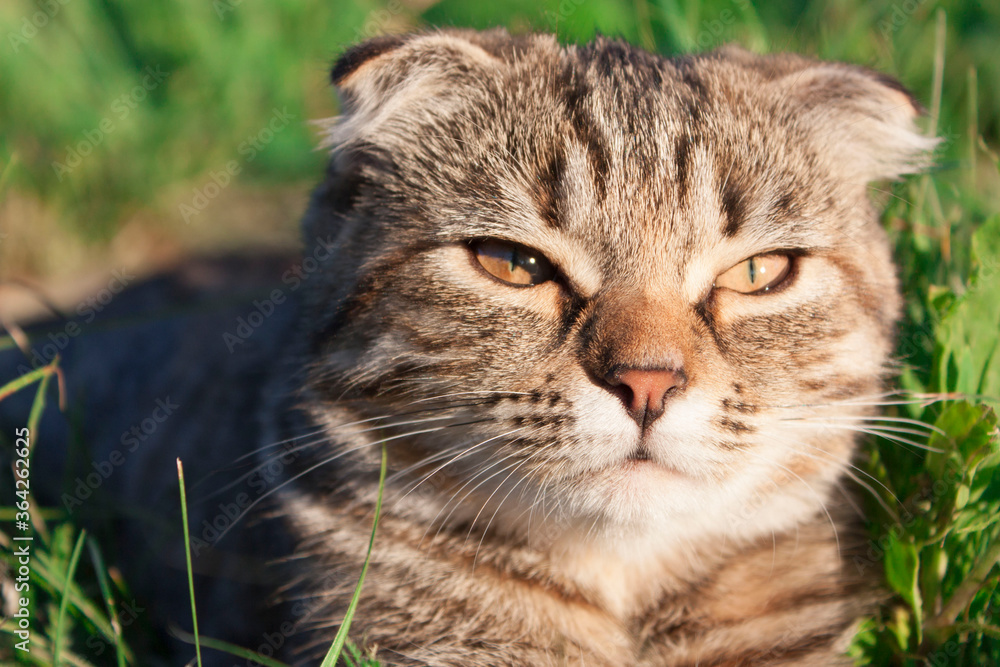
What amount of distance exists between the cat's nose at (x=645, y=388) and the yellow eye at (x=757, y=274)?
0.36 metres

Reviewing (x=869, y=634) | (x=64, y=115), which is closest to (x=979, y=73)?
(x=869, y=634)

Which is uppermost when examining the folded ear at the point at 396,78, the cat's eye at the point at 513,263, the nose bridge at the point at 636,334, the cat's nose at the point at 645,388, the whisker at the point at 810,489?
the folded ear at the point at 396,78

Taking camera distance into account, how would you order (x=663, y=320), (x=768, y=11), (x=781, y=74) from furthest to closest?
(x=768, y=11) → (x=781, y=74) → (x=663, y=320)

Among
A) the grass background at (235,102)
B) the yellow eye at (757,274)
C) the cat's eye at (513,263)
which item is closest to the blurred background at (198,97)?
the grass background at (235,102)

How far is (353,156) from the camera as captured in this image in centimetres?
206

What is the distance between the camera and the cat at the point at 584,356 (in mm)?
1615

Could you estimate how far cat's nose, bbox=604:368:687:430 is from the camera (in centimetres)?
150

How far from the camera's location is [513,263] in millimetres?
1774

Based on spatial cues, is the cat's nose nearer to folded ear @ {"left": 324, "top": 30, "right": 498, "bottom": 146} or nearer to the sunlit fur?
the sunlit fur

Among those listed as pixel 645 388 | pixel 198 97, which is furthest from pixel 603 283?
pixel 198 97

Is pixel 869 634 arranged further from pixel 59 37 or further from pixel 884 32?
pixel 59 37

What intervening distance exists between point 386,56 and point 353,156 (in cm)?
31

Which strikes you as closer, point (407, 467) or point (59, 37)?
point (407, 467)

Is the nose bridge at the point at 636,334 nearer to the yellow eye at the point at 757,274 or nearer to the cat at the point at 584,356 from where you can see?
the cat at the point at 584,356
